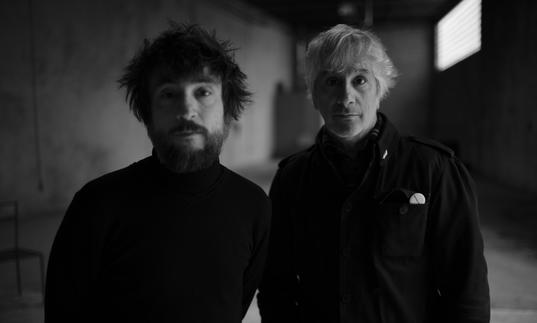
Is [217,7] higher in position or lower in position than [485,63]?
higher

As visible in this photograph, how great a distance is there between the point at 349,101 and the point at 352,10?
10.9 metres

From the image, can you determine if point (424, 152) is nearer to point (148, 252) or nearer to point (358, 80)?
point (358, 80)

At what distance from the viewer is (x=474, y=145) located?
31.4 ft

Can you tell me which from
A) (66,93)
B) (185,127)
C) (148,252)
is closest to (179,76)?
(185,127)

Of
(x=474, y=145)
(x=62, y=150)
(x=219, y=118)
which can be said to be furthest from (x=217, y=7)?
(x=219, y=118)

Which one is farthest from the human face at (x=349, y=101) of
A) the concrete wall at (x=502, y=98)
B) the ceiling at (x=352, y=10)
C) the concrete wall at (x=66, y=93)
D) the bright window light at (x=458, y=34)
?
the ceiling at (x=352, y=10)

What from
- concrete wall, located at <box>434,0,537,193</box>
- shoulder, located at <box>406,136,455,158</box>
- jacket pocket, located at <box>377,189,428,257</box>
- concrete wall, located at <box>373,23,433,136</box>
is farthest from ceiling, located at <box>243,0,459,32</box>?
jacket pocket, located at <box>377,189,428,257</box>

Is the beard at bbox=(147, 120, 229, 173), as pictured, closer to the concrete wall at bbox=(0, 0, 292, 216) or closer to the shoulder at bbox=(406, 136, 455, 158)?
the shoulder at bbox=(406, 136, 455, 158)

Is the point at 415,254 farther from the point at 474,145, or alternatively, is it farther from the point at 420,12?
the point at 420,12

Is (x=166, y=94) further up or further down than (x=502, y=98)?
further down

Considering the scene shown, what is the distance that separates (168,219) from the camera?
3.94 feet

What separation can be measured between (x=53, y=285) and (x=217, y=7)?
9.53 meters

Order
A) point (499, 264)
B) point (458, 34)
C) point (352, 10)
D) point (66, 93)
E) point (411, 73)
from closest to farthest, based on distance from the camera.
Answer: point (499, 264)
point (66, 93)
point (458, 34)
point (352, 10)
point (411, 73)

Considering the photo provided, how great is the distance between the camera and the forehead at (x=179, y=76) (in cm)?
121
